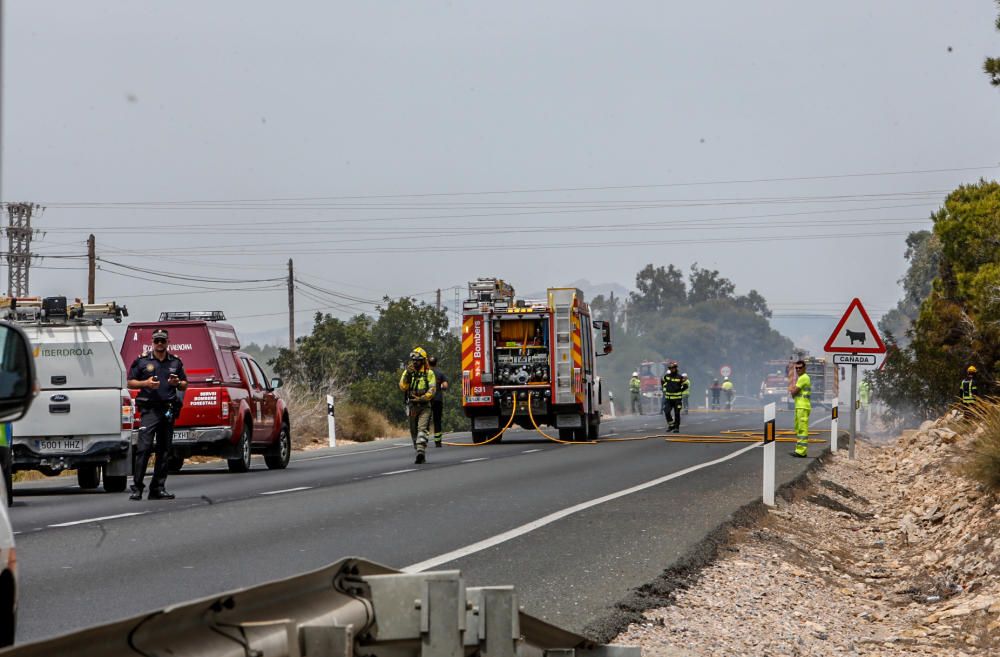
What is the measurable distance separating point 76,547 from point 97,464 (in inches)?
255

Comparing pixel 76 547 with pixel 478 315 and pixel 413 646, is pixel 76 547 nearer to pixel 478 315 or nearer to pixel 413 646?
Answer: pixel 413 646

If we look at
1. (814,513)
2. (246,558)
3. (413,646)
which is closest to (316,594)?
(413,646)

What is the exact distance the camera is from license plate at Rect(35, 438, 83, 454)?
17781 mm

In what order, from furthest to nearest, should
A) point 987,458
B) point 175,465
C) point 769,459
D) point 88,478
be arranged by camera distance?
point 175,465, point 88,478, point 769,459, point 987,458

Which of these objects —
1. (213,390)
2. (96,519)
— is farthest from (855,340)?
(96,519)

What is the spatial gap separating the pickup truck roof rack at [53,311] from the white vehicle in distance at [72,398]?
0.01 m

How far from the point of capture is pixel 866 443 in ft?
119

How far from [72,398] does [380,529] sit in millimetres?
6469

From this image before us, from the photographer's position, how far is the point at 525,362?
→ 108 ft

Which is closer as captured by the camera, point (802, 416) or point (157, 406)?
point (157, 406)

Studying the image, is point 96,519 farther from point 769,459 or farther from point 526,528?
point 769,459

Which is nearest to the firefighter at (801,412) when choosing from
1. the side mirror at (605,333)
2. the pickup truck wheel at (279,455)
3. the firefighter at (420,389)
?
the firefighter at (420,389)

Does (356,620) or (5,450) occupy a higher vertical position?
(5,450)

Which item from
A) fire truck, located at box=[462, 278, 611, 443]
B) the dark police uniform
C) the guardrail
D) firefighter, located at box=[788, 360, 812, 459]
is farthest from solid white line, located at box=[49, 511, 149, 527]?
fire truck, located at box=[462, 278, 611, 443]
